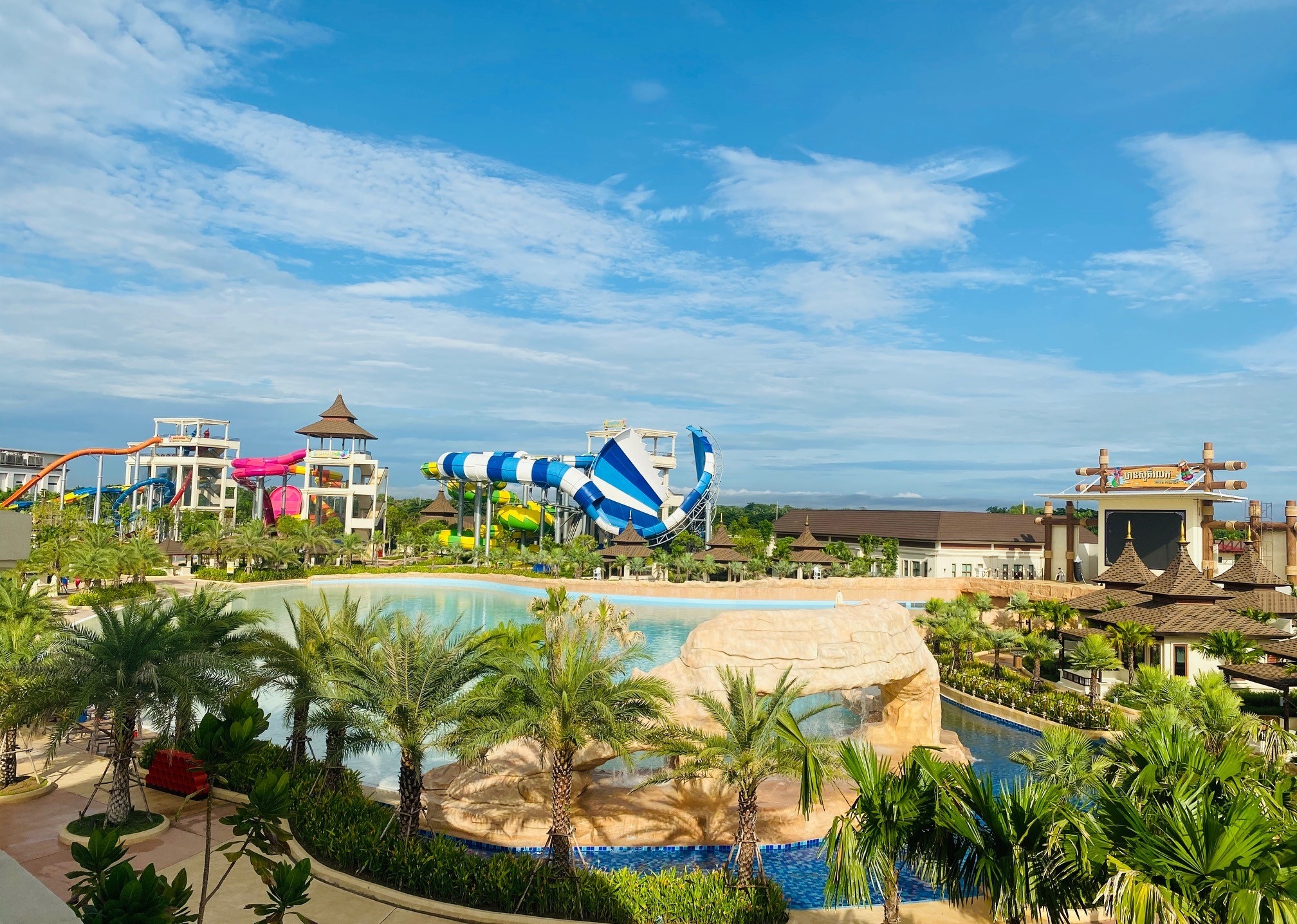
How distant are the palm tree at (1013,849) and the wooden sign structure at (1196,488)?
3441 centimetres

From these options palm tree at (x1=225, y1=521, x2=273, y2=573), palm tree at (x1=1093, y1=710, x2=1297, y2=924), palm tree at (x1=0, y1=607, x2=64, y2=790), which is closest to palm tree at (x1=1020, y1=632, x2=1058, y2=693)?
palm tree at (x1=1093, y1=710, x2=1297, y2=924)

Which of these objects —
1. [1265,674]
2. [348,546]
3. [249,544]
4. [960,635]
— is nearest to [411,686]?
[1265,674]

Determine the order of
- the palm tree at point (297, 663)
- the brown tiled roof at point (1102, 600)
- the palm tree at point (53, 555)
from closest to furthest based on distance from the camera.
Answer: the palm tree at point (297, 663), the brown tiled roof at point (1102, 600), the palm tree at point (53, 555)

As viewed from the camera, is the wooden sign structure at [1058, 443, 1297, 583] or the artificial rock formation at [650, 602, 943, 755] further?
the wooden sign structure at [1058, 443, 1297, 583]

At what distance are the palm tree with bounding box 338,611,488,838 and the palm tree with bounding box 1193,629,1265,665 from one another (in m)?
18.9

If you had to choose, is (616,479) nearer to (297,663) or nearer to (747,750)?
(297,663)

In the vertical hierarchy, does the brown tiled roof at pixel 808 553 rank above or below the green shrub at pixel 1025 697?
above

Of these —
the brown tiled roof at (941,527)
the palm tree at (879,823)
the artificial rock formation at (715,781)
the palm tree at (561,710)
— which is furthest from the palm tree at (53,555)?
the brown tiled roof at (941,527)

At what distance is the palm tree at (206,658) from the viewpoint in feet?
40.8

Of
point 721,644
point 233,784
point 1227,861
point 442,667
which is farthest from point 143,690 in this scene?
point 1227,861

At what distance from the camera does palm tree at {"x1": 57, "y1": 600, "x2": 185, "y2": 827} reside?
12.0m

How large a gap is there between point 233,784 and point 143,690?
268 cm

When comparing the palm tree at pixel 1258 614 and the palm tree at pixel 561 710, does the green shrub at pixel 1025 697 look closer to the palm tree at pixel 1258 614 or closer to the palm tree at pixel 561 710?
the palm tree at pixel 1258 614

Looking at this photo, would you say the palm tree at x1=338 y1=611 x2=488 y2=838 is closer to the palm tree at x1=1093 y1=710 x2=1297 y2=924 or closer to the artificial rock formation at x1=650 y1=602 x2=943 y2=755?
the artificial rock formation at x1=650 y1=602 x2=943 y2=755
